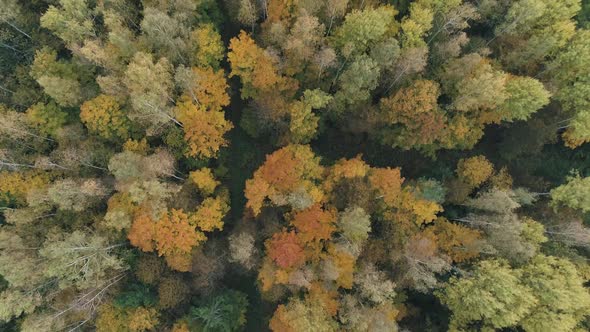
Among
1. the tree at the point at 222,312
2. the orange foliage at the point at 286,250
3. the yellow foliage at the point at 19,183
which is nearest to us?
the orange foliage at the point at 286,250

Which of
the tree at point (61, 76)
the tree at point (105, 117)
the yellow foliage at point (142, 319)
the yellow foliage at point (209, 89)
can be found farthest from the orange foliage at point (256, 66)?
the yellow foliage at point (142, 319)

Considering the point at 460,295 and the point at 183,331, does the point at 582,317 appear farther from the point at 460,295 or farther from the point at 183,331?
the point at 183,331

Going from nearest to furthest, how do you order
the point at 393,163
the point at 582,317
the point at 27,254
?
the point at 582,317 → the point at 27,254 → the point at 393,163

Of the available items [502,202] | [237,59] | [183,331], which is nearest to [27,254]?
[183,331]

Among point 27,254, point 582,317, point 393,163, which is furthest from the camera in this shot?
point 393,163

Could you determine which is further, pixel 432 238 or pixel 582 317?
pixel 432 238

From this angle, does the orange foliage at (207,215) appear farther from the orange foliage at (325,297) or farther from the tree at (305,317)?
the orange foliage at (325,297)
